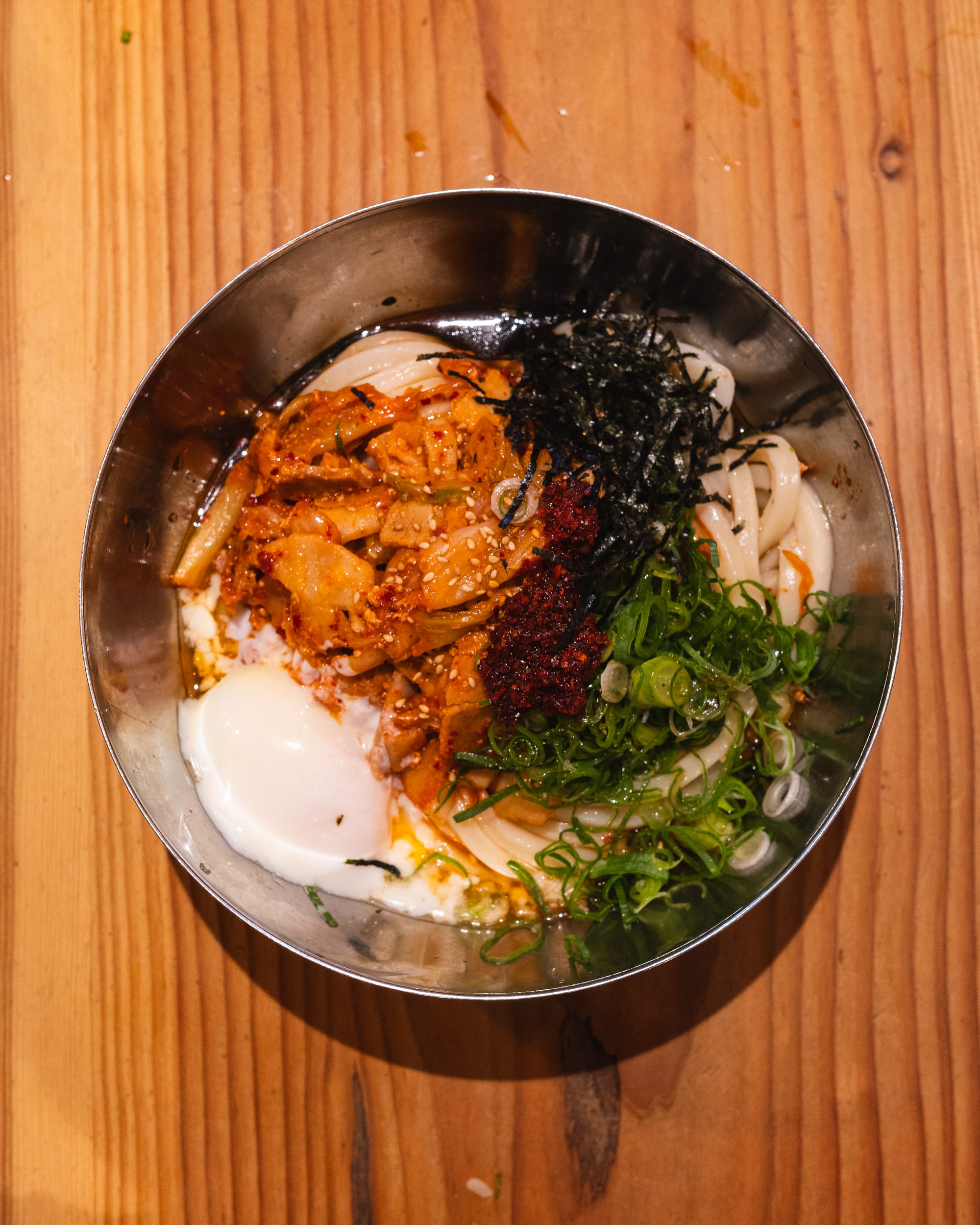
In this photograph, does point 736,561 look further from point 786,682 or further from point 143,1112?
point 143,1112

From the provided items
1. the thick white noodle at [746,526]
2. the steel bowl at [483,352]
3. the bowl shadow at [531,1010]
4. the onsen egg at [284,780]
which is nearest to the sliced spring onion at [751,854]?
the steel bowl at [483,352]

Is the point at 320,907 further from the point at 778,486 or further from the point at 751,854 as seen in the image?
the point at 778,486

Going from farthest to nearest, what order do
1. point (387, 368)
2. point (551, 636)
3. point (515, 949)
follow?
1. point (387, 368)
2. point (515, 949)
3. point (551, 636)

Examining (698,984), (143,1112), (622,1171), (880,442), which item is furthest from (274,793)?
(880,442)

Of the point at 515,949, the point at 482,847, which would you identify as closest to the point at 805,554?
the point at 482,847

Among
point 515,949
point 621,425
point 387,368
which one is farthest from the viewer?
point 387,368

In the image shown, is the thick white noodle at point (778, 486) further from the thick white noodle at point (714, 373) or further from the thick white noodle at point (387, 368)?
the thick white noodle at point (387, 368)
